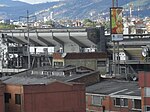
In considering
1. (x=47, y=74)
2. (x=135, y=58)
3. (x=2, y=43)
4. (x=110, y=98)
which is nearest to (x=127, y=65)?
(x=135, y=58)

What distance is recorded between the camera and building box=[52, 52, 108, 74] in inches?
2923

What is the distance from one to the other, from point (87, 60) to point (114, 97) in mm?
27031

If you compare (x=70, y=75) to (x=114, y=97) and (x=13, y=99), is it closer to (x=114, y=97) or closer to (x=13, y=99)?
(x=114, y=97)

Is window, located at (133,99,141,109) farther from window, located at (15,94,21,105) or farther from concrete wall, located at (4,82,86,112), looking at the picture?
window, located at (15,94,21,105)

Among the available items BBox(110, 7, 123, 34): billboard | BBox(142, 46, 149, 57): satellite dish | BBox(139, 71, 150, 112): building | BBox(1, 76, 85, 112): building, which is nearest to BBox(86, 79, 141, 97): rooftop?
BBox(139, 71, 150, 112): building

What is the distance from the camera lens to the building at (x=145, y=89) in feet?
135

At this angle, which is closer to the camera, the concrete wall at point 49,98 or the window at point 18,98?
the concrete wall at point 49,98

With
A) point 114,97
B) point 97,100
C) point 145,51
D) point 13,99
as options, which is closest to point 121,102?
point 114,97

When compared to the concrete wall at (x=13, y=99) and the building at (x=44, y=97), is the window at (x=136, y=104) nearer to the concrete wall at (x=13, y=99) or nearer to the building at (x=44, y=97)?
the building at (x=44, y=97)

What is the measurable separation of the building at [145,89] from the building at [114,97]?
2.43 m

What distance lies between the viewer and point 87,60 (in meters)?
74.6

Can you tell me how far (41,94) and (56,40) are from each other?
4589 centimetres

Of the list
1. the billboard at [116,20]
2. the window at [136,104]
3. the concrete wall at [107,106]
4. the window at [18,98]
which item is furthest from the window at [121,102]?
the billboard at [116,20]

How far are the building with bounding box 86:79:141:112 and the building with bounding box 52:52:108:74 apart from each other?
20750 mm
